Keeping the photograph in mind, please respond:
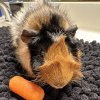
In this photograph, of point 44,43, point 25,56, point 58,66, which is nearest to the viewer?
point 58,66

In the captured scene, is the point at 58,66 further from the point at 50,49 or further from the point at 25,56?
the point at 25,56

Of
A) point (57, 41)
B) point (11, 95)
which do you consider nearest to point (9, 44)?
point (11, 95)

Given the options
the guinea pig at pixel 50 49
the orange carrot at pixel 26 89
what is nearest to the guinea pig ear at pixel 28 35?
the guinea pig at pixel 50 49

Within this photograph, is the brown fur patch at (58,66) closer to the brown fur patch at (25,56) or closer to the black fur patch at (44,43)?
the black fur patch at (44,43)

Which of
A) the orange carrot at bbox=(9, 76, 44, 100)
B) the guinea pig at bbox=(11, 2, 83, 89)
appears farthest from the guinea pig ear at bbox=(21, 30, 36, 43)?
the orange carrot at bbox=(9, 76, 44, 100)

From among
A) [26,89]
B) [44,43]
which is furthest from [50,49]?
[26,89]

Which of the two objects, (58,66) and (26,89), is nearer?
(58,66)
